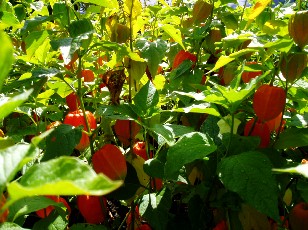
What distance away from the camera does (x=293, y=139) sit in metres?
0.83

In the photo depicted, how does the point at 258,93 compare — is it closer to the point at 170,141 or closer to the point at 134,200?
the point at 170,141

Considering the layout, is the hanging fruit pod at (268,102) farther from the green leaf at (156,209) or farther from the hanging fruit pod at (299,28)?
the green leaf at (156,209)

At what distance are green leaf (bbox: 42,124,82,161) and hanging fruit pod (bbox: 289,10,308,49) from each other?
0.50 metres

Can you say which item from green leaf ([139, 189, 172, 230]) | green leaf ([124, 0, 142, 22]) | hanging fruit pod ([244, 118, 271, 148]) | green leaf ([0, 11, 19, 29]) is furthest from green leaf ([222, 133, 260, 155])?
green leaf ([0, 11, 19, 29])

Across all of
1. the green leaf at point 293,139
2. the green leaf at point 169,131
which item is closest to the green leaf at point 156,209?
the green leaf at point 169,131

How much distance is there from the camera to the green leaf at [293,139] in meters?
0.81

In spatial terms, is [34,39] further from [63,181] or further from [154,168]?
[63,181]

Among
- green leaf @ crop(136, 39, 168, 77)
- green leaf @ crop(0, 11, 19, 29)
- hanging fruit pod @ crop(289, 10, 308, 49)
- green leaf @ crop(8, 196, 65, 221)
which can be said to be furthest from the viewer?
green leaf @ crop(0, 11, 19, 29)

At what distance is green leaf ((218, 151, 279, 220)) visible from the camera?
0.64 meters

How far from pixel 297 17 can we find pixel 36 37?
1.92 feet

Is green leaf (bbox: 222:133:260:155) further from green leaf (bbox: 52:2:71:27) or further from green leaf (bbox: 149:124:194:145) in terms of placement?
green leaf (bbox: 52:2:71:27)

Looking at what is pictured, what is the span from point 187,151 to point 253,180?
125 mm

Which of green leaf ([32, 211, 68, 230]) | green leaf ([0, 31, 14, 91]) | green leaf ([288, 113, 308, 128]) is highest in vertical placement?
green leaf ([0, 31, 14, 91])

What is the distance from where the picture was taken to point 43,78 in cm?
89
